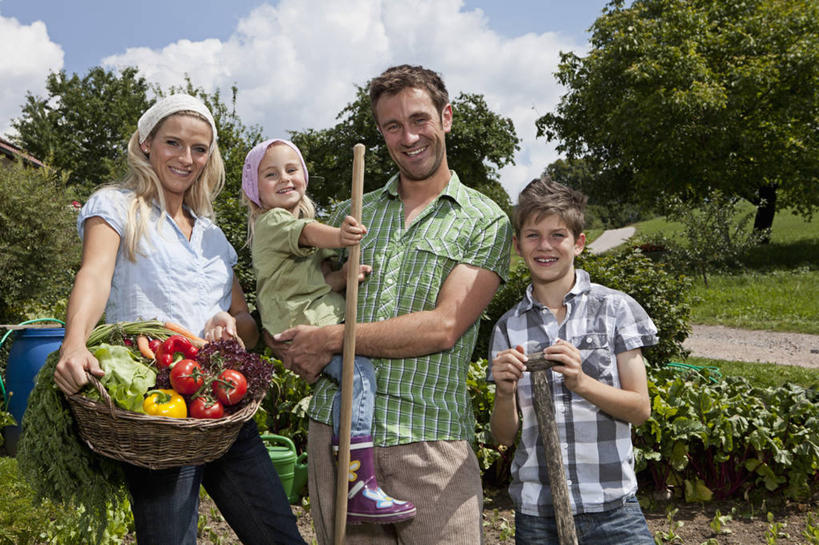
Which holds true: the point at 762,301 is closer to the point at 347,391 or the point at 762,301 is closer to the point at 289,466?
the point at 289,466

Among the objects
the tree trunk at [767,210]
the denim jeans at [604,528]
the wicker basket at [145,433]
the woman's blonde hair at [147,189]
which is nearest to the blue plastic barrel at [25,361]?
the woman's blonde hair at [147,189]

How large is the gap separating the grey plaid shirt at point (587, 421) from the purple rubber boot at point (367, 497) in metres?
0.46

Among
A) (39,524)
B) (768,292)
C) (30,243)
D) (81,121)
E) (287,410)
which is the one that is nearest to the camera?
(39,524)

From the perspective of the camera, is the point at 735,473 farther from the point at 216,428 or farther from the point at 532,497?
the point at 216,428

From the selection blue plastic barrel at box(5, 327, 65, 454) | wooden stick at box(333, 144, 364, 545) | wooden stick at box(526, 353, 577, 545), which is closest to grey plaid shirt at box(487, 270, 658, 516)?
wooden stick at box(526, 353, 577, 545)

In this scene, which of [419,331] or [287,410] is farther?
[287,410]

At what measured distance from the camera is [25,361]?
21.9 ft

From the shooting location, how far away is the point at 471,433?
2504mm

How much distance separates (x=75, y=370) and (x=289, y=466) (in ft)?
9.49

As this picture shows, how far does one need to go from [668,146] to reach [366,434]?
20291 millimetres

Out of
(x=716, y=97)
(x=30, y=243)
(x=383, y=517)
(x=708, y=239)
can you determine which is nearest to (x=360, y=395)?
(x=383, y=517)

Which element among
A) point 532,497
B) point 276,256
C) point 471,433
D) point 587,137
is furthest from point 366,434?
point 587,137

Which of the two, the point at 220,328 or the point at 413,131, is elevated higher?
the point at 413,131

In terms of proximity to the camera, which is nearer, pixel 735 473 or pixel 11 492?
pixel 11 492
